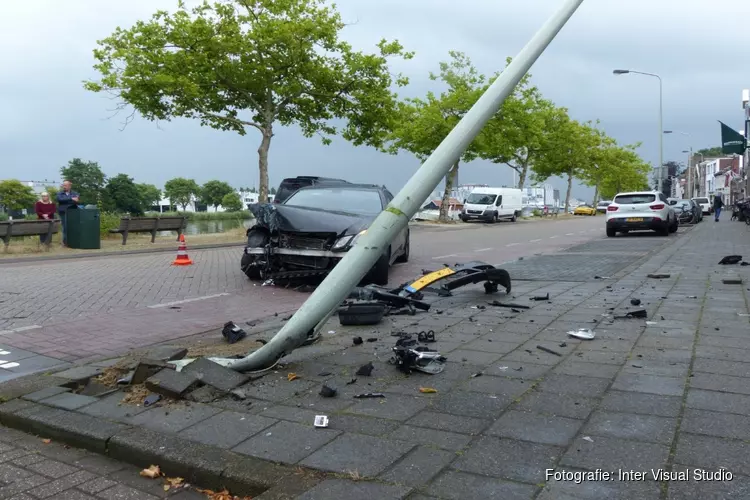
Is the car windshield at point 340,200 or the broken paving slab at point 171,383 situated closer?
the broken paving slab at point 171,383

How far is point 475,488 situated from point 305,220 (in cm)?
703

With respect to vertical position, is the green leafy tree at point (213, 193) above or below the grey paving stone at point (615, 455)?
above

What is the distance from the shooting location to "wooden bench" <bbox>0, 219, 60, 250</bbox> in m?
15.7

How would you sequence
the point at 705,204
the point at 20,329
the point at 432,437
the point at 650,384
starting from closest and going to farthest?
the point at 432,437 < the point at 650,384 < the point at 20,329 < the point at 705,204

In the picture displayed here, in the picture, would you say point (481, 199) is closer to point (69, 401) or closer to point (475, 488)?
point (69, 401)

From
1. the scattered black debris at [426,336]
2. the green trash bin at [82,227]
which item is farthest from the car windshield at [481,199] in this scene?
the scattered black debris at [426,336]

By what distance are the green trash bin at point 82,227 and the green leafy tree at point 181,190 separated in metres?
117

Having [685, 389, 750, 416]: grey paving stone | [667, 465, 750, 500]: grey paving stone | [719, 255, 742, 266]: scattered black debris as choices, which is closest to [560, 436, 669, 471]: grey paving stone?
[667, 465, 750, 500]: grey paving stone

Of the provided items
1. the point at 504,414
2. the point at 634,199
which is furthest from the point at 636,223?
the point at 504,414

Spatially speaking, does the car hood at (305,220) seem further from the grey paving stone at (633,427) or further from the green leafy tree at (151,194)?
the green leafy tree at (151,194)

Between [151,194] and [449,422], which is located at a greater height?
[151,194]

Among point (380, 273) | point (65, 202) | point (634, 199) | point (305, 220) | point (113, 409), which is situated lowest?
point (113, 409)

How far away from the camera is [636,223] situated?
22938mm

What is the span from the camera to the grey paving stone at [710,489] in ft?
8.19
